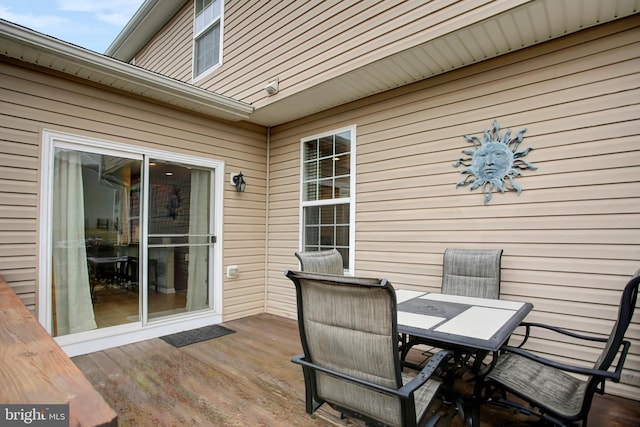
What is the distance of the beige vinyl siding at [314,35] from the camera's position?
2.89 meters

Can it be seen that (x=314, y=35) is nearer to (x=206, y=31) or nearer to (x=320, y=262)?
(x=320, y=262)

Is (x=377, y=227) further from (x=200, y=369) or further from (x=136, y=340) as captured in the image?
(x=136, y=340)

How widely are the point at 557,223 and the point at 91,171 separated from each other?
4595mm

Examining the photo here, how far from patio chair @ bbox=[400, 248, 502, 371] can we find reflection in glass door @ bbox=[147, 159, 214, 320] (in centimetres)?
286

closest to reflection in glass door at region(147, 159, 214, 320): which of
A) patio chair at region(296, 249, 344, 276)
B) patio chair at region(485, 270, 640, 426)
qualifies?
patio chair at region(296, 249, 344, 276)

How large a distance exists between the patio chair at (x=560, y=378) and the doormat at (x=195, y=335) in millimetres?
3090

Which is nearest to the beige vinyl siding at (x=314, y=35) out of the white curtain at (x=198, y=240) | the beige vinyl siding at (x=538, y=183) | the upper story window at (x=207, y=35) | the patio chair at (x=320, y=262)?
the upper story window at (x=207, y=35)

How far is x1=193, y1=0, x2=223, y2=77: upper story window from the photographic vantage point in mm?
5402

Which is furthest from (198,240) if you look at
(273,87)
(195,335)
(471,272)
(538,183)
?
(538,183)

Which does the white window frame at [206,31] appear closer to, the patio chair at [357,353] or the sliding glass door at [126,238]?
the sliding glass door at [126,238]

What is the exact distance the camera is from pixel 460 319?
207 centimetres

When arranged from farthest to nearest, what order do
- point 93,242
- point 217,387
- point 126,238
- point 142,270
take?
point 142,270 < point 126,238 < point 93,242 < point 217,387

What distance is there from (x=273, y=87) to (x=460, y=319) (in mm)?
3418

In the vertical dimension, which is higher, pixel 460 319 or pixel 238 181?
pixel 238 181
